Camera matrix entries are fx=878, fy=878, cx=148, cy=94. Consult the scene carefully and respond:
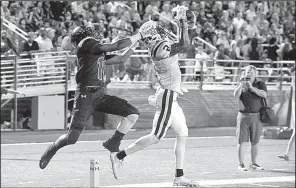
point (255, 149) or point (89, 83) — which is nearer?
point (89, 83)

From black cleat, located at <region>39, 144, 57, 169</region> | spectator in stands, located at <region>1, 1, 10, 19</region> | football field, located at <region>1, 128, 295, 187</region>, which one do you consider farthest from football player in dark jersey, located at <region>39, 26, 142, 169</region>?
spectator in stands, located at <region>1, 1, 10, 19</region>

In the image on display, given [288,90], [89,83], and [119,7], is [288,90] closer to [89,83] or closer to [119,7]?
[119,7]

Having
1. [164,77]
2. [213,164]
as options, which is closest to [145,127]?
[213,164]

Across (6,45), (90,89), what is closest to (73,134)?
(90,89)

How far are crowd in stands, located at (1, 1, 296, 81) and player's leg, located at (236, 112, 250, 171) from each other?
1.43 m

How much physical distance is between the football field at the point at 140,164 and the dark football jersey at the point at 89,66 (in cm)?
A: 233

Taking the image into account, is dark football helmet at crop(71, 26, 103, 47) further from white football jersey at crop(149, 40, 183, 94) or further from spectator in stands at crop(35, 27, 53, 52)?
spectator in stands at crop(35, 27, 53, 52)

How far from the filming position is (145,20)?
1424 centimetres

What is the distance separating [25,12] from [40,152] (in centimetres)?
363

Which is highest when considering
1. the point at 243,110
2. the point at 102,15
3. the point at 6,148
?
the point at 102,15

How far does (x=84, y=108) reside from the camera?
7.64 m

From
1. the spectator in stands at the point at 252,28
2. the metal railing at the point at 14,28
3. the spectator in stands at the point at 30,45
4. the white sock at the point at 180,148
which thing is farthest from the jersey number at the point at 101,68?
the spectator in stands at the point at 252,28

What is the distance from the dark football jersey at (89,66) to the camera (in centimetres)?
747

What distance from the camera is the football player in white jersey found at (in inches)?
305
